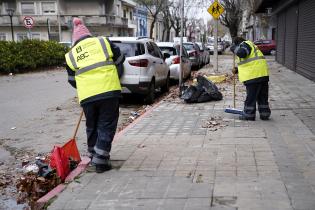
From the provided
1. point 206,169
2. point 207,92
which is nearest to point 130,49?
point 207,92

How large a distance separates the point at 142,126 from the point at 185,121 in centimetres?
93

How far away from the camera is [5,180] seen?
19.2ft

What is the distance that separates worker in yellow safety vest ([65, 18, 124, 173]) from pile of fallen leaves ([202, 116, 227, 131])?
2.84 meters

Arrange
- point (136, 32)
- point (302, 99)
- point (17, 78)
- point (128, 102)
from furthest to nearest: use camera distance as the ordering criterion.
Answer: point (136, 32) → point (17, 78) → point (128, 102) → point (302, 99)

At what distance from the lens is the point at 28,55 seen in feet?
79.8

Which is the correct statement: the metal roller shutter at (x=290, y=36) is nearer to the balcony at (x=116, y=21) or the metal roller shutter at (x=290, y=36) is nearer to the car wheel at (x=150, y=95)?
the car wheel at (x=150, y=95)

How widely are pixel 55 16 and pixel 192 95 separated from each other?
46.1m

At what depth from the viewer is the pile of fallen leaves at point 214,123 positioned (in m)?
8.01

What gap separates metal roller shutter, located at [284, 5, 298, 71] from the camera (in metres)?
19.3

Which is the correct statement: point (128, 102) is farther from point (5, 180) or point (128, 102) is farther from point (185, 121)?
point (5, 180)

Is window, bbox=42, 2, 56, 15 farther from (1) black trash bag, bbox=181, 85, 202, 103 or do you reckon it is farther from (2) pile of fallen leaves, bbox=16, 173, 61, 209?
(2) pile of fallen leaves, bbox=16, 173, 61, 209

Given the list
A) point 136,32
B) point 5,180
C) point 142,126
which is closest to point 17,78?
point 142,126

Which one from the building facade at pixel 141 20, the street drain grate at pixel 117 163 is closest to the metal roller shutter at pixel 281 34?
the street drain grate at pixel 117 163

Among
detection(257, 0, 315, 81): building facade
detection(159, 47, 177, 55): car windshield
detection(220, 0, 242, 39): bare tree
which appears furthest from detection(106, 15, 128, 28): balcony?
detection(159, 47, 177, 55): car windshield
